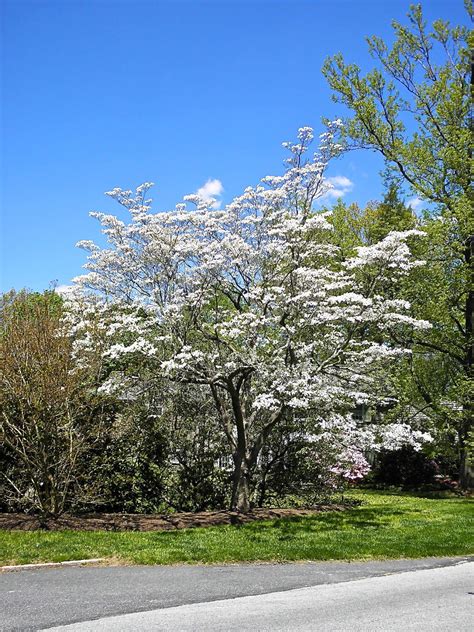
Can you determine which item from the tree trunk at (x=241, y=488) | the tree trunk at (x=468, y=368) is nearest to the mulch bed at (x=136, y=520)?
the tree trunk at (x=241, y=488)

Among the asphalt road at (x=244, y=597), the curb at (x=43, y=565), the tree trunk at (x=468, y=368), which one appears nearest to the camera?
the asphalt road at (x=244, y=597)

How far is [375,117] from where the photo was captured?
19.7 m

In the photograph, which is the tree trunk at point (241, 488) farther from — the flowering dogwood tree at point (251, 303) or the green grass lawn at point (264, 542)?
the green grass lawn at point (264, 542)

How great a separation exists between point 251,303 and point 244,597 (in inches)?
262

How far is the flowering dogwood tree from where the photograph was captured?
1148cm

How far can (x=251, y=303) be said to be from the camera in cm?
1255

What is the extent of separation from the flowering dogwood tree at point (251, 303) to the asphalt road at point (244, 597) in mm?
3445

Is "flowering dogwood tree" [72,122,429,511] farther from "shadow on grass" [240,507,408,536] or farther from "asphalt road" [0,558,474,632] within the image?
"asphalt road" [0,558,474,632]

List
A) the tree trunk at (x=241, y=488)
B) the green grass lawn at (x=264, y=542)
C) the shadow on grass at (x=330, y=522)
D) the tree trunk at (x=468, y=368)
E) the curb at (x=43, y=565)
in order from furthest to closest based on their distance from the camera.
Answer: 1. the tree trunk at (x=468, y=368)
2. the tree trunk at (x=241, y=488)
3. the shadow on grass at (x=330, y=522)
4. the green grass lawn at (x=264, y=542)
5. the curb at (x=43, y=565)

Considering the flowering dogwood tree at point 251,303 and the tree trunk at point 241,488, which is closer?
the flowering dogwood tree at point 251,303

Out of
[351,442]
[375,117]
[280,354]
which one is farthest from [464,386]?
[375,117]

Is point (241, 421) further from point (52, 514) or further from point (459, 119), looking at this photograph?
point (459, 119)

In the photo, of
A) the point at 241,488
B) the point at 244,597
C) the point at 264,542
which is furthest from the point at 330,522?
the point at 244,597

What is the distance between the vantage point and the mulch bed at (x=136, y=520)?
10992 millimetres
